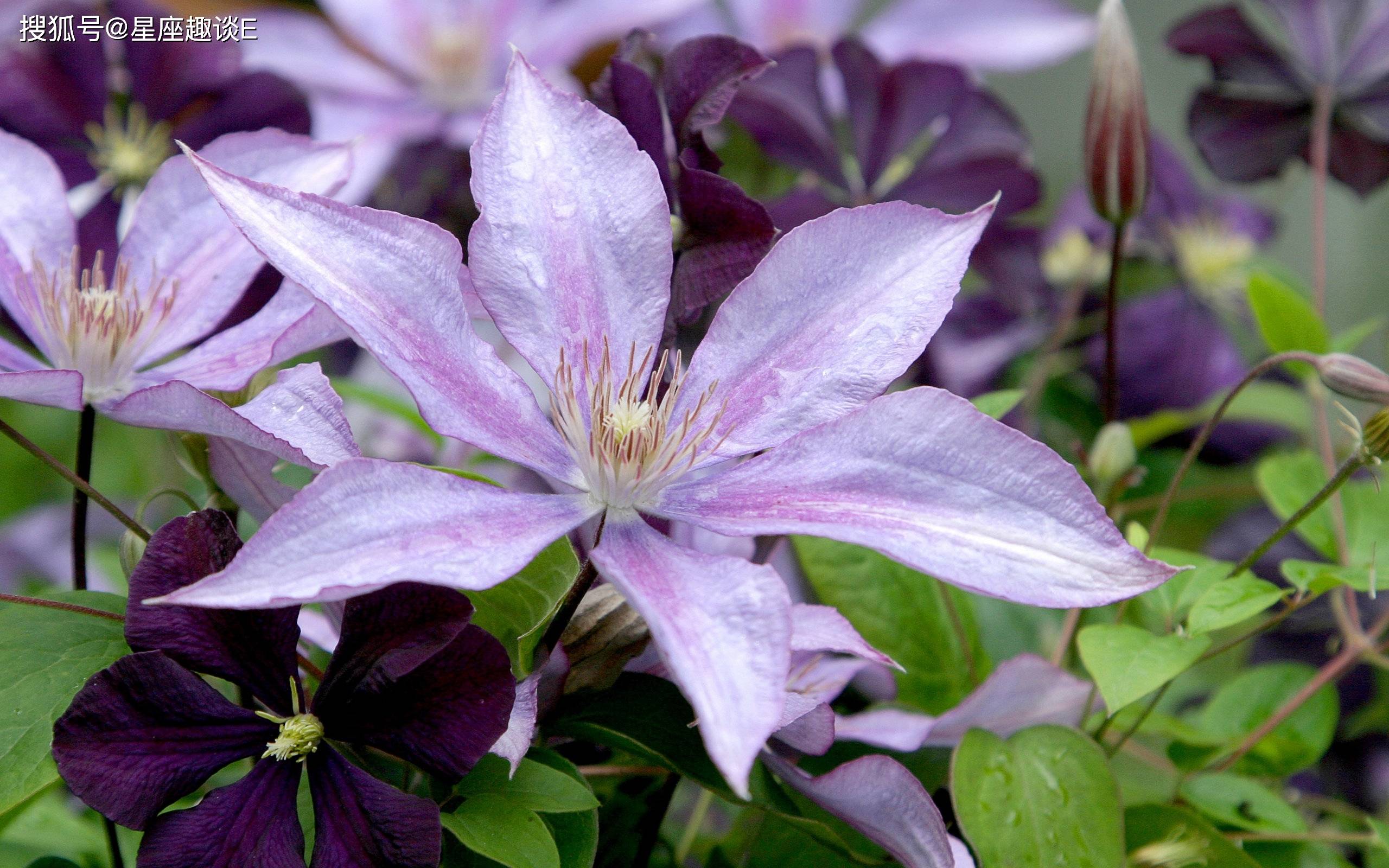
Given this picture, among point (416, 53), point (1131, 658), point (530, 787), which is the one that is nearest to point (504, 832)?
point (530, 787)

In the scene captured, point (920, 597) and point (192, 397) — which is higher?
point (192, 397)

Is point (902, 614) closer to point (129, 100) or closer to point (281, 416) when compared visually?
point (281, 416)

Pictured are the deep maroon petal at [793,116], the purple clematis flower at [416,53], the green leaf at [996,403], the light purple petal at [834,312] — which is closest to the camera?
the light purple petal at [834,312]

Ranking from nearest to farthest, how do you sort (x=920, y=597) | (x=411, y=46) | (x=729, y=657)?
(x=729, y=657), (x=920, y=597), (x=411, y=46)

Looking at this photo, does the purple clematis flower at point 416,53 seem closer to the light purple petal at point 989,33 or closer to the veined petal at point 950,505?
the light purple petal at point 989,33

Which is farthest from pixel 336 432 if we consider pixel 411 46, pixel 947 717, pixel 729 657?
pixel 411 46

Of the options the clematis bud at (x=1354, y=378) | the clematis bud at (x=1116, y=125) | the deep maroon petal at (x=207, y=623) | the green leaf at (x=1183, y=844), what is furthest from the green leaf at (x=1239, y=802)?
the deep maroon petal at (x=207, y=623)

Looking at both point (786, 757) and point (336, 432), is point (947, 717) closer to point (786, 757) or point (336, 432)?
point (786, 757)
